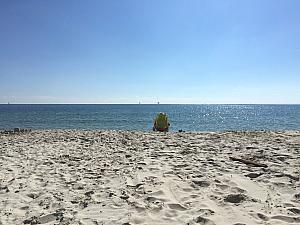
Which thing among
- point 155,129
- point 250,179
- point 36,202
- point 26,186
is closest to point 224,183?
point 250,179

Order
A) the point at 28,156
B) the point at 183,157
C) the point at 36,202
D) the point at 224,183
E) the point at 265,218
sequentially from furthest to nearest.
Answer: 1. the point at 28,156
2. the point at 183,157
3. the point at 224,183
4. the point at 36,202
5. the point at 265,218

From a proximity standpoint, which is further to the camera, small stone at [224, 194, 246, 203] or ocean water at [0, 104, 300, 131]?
ocean water at [0, 104, 300, 131]

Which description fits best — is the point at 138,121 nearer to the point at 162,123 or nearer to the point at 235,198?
the point at 162,123

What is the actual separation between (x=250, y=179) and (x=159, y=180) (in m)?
1.84

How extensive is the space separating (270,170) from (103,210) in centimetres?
398

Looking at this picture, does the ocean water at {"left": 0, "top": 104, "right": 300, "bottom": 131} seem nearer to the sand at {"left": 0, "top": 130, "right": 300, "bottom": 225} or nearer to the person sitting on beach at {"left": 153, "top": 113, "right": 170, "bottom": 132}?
the person sitting on beach at {"left": 153, "top": 113, "right": 170, "bottom": 132}

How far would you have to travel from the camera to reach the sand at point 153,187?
441 centimetres

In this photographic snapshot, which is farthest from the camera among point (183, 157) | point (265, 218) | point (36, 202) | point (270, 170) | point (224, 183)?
point (183, 157)

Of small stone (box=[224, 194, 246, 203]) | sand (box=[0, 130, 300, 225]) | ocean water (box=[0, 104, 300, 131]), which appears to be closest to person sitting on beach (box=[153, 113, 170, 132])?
sand (box=[0, 130, 300, 225])

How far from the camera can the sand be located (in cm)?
441

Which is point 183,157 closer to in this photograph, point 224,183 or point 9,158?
point 224,183

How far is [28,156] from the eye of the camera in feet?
30.2

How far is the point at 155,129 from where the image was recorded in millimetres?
18328

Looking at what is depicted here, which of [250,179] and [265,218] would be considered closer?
[265,218]
